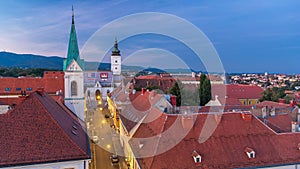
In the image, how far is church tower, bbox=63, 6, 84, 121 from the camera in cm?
3472

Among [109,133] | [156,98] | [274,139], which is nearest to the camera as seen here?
[274,139]

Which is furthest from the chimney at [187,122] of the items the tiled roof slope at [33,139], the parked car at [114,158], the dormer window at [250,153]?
the parked car at [114,158]

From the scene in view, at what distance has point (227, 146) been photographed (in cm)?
2295

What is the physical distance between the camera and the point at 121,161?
1273 inches

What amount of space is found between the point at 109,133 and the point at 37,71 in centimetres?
8538

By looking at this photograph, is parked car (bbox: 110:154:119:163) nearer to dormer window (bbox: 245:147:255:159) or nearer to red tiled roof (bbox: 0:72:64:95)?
dormer window (bbox: 245:147:255:159)

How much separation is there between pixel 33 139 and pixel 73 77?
19.0 m

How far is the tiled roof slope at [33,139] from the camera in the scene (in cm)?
1591

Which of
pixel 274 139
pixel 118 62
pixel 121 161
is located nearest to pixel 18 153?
pixel 121 161

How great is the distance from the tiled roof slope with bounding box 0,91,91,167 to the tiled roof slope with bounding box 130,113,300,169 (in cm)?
671

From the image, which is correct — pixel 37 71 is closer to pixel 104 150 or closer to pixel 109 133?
pixel 109 133

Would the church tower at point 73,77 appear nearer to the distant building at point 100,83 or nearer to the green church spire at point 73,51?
the green church spire at point 73,51

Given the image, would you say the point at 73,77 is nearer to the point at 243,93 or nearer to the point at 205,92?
the point at 205,92

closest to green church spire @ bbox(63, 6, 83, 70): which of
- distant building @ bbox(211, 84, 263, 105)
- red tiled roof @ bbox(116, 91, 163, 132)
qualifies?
red tiled roof @ bbox(116, 91, 163, 132)
